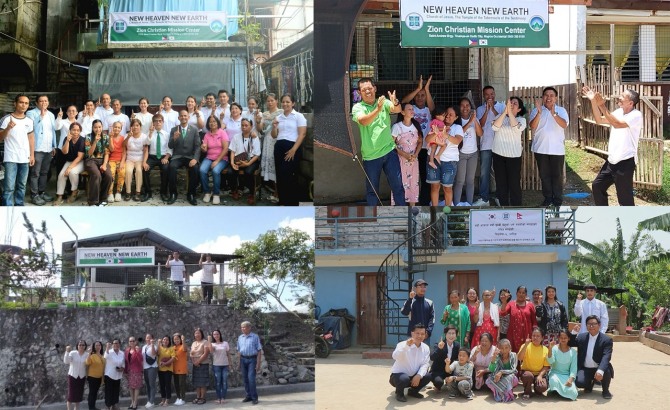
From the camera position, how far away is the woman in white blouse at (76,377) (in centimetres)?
704

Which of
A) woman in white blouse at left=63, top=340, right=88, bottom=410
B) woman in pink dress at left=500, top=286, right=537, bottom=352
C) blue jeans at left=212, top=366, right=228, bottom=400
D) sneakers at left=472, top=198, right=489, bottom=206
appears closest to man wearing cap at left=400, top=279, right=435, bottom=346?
woman in pink dress at left=500, top=286, right=537, bottom=352

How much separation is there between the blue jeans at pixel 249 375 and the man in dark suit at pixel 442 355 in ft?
5.64

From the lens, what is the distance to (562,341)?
6.37 metres

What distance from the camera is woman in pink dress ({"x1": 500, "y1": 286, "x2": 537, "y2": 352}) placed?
21.2 feet

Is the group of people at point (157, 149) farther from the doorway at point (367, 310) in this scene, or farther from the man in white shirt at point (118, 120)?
the doorway at point (367, 310)

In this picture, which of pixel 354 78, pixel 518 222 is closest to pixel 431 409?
pixel 518 222

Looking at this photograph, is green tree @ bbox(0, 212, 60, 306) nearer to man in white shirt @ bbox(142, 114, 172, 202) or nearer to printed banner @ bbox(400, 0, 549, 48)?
man in white shirt @ bbox(142, 114, 172, 202)

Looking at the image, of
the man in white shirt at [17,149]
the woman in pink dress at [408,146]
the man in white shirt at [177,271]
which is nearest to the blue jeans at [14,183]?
the man in white shirt at [17,149]

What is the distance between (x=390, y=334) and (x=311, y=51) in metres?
2.23

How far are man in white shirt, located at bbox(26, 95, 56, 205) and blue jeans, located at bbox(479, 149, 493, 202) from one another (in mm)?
3218

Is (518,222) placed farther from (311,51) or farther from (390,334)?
(311,51)

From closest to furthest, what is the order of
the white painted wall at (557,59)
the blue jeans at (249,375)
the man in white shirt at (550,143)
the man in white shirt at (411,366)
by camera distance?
the man in white shirt at (411,366) < the man in white shirt at (550,143) < the blue jeans at (249,375) < the white painted wall at (557,59)

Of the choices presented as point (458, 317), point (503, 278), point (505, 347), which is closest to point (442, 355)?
point (458, 317)

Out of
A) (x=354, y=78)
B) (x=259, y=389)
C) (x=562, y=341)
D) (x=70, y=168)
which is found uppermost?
(x=354, y=78)
